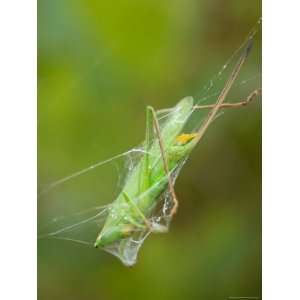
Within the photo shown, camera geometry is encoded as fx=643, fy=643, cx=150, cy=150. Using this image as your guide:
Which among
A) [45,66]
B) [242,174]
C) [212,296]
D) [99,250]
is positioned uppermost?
[45,66]

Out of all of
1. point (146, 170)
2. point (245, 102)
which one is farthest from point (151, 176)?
point (245, 102)

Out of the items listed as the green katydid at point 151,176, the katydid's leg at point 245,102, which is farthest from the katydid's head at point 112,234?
the katydid's leg at point 245,102

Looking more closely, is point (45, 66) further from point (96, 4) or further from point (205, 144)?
point (205, 144)

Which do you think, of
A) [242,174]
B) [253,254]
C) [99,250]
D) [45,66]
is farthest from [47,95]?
[253,254]

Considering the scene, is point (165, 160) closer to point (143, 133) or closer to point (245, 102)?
point (143, 133)
